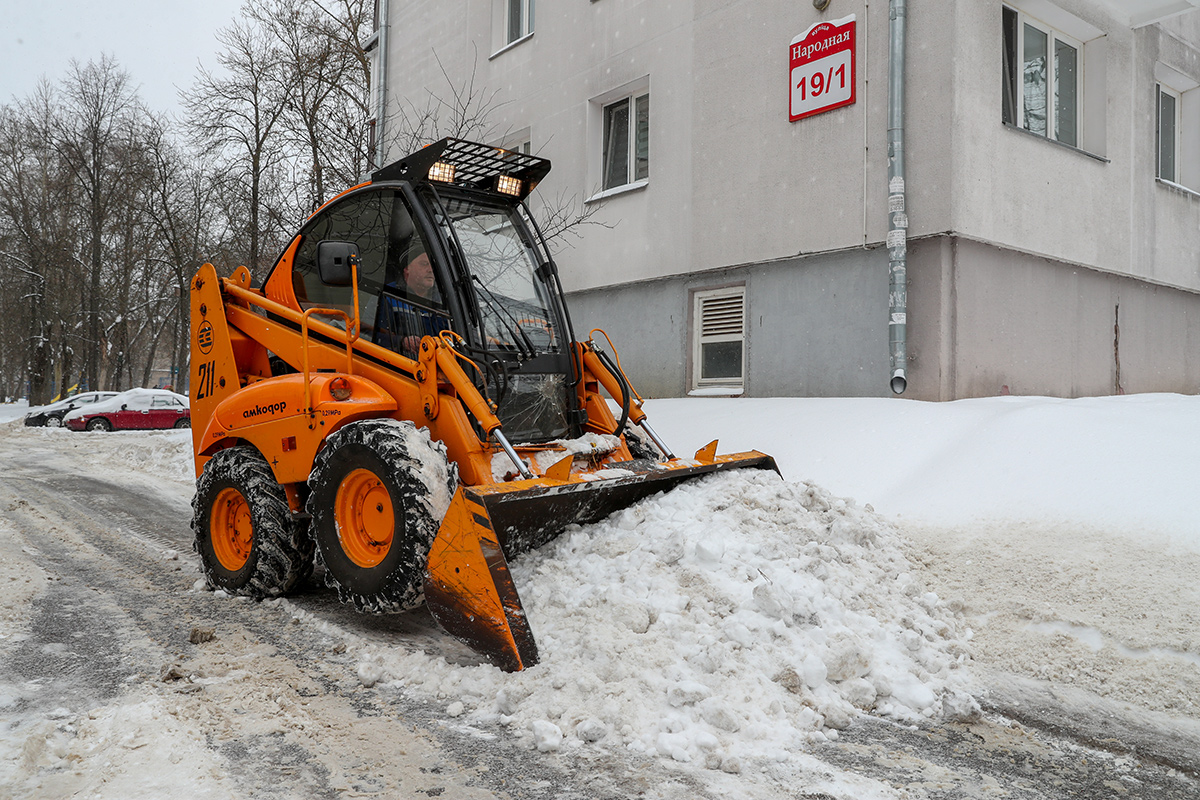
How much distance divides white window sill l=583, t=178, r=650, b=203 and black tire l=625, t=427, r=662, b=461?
6059mm

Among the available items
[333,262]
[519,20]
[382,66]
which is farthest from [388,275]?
[382,66]

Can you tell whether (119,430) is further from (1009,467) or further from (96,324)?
(1009,467)

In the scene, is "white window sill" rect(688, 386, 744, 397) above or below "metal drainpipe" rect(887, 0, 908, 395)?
below

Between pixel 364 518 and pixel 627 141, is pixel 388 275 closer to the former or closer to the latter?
pixel 364 518

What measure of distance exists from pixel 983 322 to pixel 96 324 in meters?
35.7

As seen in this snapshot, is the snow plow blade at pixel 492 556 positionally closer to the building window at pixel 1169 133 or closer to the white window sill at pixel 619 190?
the white window sill at pixel 619 190

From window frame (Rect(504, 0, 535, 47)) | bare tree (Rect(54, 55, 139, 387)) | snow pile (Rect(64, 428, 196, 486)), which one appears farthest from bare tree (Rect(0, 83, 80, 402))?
window frame (Rect(504, 0, 535, 47))

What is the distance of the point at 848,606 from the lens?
3887 millimetres

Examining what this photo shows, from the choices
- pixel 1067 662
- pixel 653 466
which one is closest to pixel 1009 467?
pixel 1067 662

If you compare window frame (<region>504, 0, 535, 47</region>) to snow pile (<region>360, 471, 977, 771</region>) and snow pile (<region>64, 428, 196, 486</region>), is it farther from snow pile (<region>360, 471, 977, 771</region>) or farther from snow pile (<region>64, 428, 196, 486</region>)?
snow pile (<region>360, 471, 977, 771</region>)

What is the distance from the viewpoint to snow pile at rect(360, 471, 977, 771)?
121 inches

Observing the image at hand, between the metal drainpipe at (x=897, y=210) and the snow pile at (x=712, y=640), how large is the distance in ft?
11.6

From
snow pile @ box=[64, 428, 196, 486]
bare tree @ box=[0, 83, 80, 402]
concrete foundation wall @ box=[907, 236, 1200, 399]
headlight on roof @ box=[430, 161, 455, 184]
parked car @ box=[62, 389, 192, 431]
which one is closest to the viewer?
headlight on roof @ box=[430, 161, 455, 184]

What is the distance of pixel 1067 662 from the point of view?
391 cm
